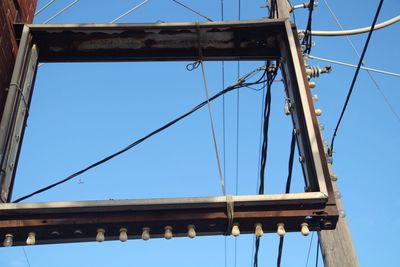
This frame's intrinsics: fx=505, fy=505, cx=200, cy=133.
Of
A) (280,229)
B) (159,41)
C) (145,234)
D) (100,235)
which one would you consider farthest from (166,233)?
(159,41)

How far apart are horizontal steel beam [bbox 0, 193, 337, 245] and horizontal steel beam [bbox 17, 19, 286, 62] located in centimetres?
241

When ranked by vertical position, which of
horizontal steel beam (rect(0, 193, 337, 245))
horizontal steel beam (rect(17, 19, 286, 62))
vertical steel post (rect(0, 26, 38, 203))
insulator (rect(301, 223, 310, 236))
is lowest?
insulator (rect(301, 223, 310, 236))

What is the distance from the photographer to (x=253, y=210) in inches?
154

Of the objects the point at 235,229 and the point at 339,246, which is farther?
the point at 339,246

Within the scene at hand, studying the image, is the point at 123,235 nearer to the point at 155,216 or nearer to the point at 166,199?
the point at 155,216

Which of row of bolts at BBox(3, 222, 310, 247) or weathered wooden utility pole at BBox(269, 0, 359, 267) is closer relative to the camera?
row of bolts at BBox(3, 222, 310, 247)

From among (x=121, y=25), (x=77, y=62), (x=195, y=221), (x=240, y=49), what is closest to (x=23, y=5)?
(x=77, y=62)

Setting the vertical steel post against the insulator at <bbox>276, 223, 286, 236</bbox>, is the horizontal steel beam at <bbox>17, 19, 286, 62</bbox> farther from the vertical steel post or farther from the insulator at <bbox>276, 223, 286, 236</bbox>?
the insulator at <bbox>276, 223, 286, 236</bbox>

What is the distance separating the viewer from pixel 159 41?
19.1ft

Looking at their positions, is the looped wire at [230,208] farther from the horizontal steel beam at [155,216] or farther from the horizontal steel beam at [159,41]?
the horizontal steel beam at [159,41]

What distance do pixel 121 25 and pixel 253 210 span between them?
9.16 ft

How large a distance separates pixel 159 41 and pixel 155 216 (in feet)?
8.63

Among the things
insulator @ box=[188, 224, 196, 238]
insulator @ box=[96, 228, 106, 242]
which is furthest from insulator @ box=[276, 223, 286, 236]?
insulator @ box=[96, 228, 106, 242]

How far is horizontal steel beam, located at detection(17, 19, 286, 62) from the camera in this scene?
5.62m
